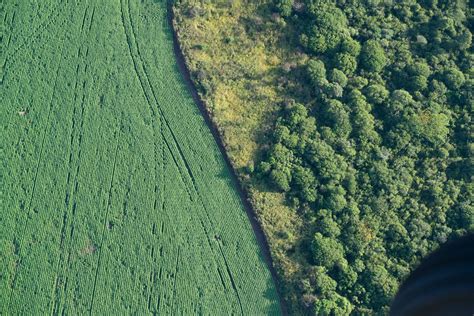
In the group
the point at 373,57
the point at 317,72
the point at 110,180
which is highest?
the point at 373,57

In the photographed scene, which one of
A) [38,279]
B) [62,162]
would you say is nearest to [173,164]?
[62,162]

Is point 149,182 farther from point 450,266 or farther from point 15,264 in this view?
point 450,266

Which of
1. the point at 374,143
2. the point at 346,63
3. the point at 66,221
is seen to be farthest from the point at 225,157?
the point at 66,221

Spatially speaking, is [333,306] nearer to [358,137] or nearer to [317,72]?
[358,137]

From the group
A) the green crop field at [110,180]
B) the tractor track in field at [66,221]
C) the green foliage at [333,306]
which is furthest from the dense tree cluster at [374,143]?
the tractor track in field at [66,221]

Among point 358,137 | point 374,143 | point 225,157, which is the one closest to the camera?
point 374,143

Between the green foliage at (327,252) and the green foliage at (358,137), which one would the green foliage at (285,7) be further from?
the green foliage at (327,252)
